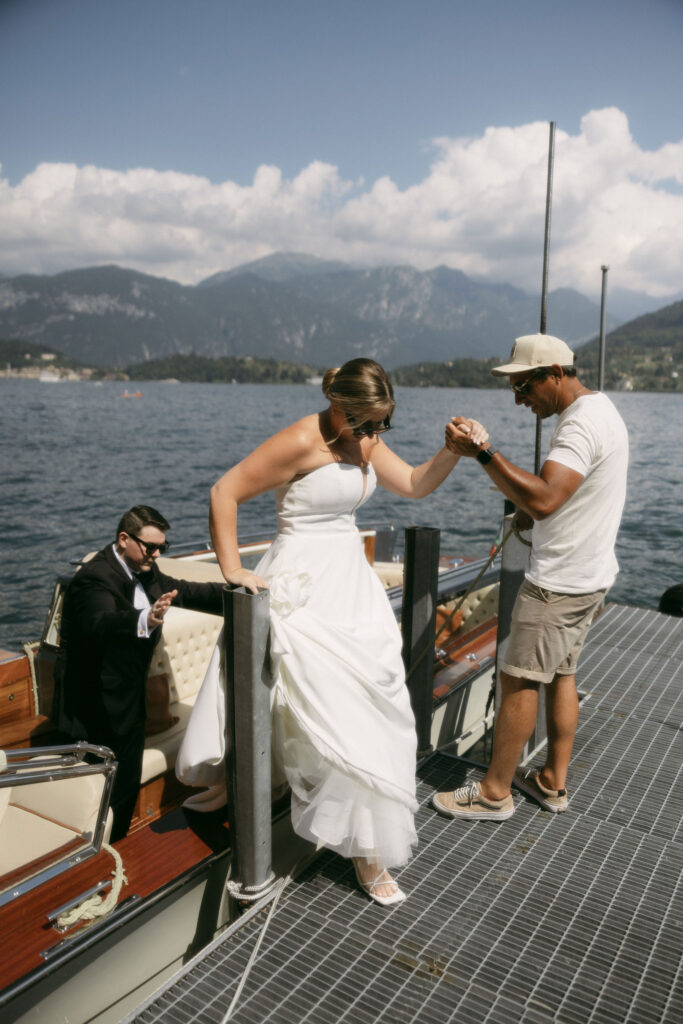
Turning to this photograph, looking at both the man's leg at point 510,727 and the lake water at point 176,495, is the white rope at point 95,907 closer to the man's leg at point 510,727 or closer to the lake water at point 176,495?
the man's leg at point 510,727

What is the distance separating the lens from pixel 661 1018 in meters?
2.09

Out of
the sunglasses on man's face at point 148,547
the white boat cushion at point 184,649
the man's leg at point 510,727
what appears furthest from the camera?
the white boat cushion at point 184,649

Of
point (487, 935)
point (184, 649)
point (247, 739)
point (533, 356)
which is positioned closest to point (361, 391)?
point (533, 356)

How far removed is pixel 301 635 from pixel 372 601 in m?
0.34

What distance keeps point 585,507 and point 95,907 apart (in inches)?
86.1

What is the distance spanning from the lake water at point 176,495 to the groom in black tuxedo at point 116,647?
31.2 feet

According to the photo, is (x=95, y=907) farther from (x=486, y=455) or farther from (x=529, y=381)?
(x=529, y=381)

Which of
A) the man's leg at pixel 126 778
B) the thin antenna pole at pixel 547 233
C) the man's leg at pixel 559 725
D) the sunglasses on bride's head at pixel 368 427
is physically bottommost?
the man's leg at pixel 126 778

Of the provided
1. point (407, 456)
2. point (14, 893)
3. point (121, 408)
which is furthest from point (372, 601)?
point (121, 408)

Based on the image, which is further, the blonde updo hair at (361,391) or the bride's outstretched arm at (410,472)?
the bride's outstretched arm at (410,472)

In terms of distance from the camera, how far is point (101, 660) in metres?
3.20

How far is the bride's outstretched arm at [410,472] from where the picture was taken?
2.74m

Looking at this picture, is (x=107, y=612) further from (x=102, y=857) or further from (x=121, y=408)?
(x=121, y=408)

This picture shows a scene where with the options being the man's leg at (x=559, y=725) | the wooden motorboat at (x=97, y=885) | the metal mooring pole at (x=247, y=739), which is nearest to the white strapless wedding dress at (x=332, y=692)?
the metal mooring pole at (x=247, y=739)
